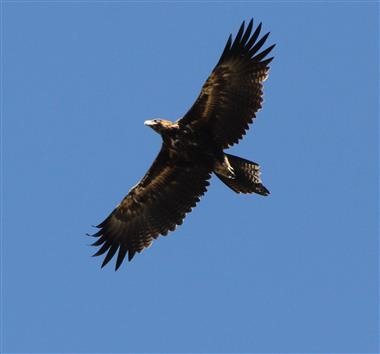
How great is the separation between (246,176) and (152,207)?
A: 8.24 feet

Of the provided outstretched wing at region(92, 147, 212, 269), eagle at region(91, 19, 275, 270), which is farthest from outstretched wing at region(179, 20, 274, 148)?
outstretched wing at region(92, 147, 212, 269)

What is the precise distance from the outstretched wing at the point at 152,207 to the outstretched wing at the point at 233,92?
113 centimetres

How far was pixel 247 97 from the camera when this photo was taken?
21.1m

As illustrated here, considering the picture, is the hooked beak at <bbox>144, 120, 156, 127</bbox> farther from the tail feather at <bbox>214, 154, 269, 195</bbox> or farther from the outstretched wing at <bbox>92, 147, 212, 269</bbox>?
the tail feather at <bbox>214, 154, 269, 195</bbox>

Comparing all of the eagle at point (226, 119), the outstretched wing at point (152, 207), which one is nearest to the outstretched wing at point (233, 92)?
the eagle at point (226, 119)

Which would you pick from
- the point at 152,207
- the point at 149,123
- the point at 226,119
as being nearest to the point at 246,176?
the point at 226,119

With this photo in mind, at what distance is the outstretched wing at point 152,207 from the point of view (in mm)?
22156

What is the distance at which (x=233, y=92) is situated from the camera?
21.2 m

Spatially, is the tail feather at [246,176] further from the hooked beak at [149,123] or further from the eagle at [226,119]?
the hooked beak at [149,123]

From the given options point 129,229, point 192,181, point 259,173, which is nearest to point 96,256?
point 129,229

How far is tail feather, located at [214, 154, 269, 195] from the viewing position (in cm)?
2119

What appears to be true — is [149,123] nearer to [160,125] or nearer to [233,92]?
[160,125]

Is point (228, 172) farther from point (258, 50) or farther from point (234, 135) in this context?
point (258, 50)

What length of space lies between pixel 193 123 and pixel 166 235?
2.64 metres
